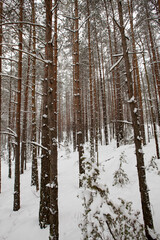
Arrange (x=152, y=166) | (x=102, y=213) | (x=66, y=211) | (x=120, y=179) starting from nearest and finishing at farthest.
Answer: (x=102, y=213)
(x=66, y=211)
(x=120, y=179)
(x=152, y=166)

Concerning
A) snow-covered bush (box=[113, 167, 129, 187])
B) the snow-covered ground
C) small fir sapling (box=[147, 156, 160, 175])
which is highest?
small fir sapling (box=[147, 156, 160, 175])

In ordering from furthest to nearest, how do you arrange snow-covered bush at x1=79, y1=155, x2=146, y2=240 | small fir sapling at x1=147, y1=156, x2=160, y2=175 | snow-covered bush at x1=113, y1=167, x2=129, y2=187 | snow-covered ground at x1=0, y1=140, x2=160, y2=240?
small fir sapling at x1=147, y1=156, x2=160, y2=175 → snow-covered bush at x1=113, y1=167, x2=129, y2=187 → snow-covered ground at x1=0, y1=140, x2=160, y2=240 → snow-covered bush at x1=79, y1=155, x2=146, y2=240

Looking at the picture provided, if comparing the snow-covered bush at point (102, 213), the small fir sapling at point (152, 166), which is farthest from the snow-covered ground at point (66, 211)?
the snow-covered bush at point (102, 213)

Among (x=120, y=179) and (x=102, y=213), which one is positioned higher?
(x=102, y=213)

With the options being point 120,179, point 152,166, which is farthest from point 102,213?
point 152,166

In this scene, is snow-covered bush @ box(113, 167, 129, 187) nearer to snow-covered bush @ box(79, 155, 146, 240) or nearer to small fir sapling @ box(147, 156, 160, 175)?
small fir sapling @ box(147, 156, 160, 175)

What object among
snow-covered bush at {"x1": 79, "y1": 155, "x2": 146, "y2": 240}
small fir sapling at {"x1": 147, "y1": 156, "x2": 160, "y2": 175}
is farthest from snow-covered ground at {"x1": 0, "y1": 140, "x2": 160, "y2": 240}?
snow-covered bush at {"x1": 79, "y1": 155, "x2": 146, "y2": 240}

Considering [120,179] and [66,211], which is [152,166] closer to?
[120,179]

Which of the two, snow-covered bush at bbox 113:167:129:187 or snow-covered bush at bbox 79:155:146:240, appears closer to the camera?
snow-covered bush at bbox 79:155:146:240

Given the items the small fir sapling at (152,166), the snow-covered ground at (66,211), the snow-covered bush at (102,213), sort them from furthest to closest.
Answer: the small fir sapling at (152,166) → the snow-covered ground at (66,211) → the snow-covered bush at (102,213)

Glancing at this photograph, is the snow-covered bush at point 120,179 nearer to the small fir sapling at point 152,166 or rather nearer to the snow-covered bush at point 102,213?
the small fir sapling at point 152,166

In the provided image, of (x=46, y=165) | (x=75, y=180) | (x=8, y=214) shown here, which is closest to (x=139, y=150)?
(x=46, y=165)

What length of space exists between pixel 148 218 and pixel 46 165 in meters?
3.05

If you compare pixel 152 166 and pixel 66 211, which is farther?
pixel 152 166
